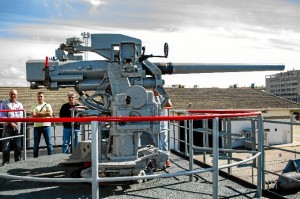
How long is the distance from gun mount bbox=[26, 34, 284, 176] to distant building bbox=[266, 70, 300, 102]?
235 ft

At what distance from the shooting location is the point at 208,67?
673 cm

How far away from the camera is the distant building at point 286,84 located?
75938mm

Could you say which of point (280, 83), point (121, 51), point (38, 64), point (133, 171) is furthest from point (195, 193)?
point (280, 83)

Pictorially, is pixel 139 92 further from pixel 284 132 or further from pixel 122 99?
pixel 284 132

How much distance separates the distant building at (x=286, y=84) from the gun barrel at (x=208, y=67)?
6918 centimetres

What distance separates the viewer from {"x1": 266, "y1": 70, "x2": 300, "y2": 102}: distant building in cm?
7594

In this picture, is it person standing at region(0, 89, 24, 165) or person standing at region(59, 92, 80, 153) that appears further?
person standing at region(59, 92, 80, 153)

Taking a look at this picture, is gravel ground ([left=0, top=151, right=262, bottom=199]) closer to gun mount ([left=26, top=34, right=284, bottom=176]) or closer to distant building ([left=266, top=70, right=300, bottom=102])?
gun mount ([left=26, top=34, right=284, bottom=176])

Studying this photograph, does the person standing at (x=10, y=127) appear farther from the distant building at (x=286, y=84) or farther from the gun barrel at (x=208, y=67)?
the distant building at (x=286, y=84)

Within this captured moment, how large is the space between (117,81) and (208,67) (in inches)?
78.7

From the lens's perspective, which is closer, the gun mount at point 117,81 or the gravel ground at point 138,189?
the gravel ground at point 138,189

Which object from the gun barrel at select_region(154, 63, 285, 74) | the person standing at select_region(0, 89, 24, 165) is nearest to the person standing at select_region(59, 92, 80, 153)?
the person standing at select_region(0, 89, 24, 165)

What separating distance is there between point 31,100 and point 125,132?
1919 centimetres

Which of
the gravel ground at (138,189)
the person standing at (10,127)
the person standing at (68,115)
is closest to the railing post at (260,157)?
the gravel ground at (138,189)
